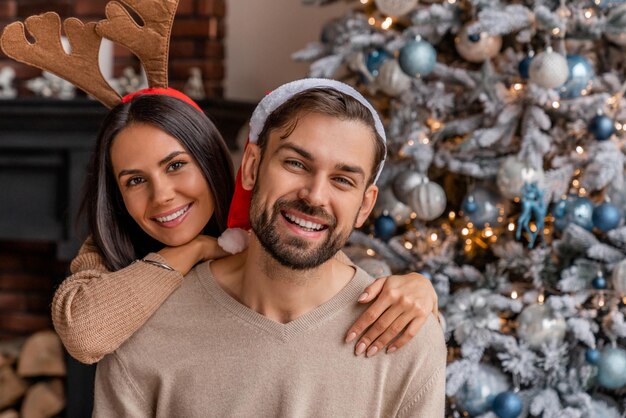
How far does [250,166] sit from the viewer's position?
1561 mm

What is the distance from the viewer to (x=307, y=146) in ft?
4.74

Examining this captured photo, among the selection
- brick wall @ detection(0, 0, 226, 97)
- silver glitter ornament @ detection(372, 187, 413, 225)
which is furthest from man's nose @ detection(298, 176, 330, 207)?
brick wall @ detection(0, 0, 226, 97)

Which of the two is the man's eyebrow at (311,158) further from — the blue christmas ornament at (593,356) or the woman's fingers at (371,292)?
the blue christmas ornament at (593,356)

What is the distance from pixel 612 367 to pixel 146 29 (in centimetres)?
140

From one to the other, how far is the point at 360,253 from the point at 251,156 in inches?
34.9

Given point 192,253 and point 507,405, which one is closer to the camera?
point 192,253

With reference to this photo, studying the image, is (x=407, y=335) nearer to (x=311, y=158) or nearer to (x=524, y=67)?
(x=311, y=158)

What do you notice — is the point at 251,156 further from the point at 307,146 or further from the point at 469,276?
the point at 469,276

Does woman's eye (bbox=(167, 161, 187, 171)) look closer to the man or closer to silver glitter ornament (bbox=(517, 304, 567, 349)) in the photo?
the man

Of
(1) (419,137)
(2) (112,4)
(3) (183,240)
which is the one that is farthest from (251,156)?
(1) (419,137)

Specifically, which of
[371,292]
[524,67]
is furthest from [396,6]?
[371,292]

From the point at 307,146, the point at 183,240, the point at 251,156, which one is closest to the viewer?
the point at 307,146

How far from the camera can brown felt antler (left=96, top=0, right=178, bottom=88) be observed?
5.89 feet

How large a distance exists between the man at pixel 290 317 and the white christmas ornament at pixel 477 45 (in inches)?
31.8
